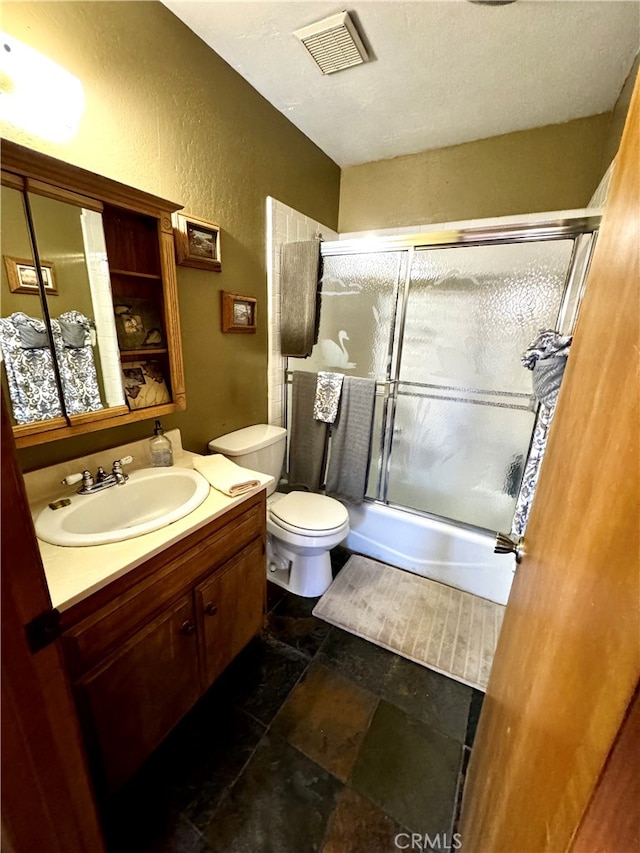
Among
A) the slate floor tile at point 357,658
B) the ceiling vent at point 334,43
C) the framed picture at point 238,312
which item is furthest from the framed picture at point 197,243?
the slate floor tile at point 357,658

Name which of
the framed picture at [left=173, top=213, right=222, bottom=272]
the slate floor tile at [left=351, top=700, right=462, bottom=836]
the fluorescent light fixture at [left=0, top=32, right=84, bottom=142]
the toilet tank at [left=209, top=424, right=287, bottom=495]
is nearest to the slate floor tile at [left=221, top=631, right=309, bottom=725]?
the slate floor tile at [left=351, top=700, right=462, bottom=836]

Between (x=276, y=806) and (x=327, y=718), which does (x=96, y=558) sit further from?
(x=327, y=718)

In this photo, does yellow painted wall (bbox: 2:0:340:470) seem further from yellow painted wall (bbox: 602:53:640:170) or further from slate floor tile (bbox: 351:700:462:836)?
yellow painted wall (bbox: 602:53:640:170)

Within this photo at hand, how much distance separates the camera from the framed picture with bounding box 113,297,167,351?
1272mm

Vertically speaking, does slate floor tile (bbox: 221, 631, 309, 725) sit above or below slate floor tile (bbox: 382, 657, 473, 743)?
above

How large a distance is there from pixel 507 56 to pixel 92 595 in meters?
2.42

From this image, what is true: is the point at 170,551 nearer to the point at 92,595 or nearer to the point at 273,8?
the point at 92,595

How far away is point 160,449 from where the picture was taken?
1434 millimetres

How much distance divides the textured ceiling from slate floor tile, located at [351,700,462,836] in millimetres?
2596

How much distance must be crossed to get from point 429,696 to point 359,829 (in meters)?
0.51

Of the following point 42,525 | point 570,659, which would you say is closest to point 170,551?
point 42,525

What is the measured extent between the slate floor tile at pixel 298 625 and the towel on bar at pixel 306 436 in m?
0.66

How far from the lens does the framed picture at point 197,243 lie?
1.44m

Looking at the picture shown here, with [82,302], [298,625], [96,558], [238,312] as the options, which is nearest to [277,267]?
[238,312]
